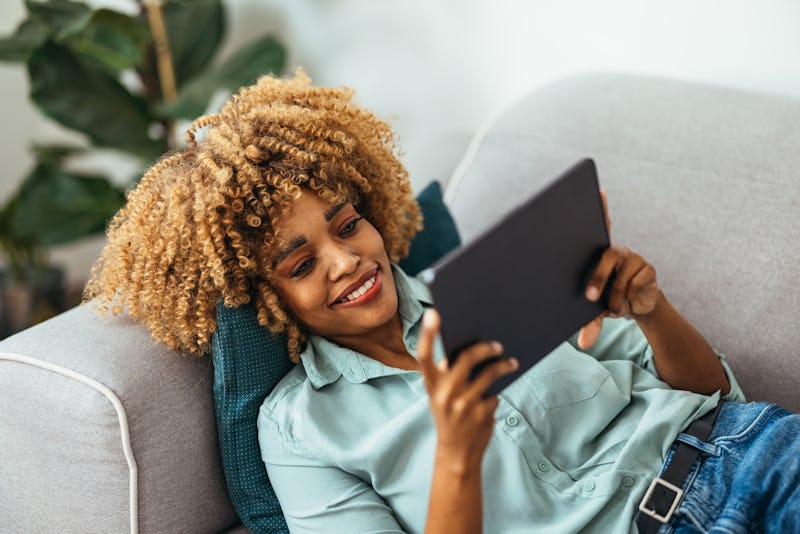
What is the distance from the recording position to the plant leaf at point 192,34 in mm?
2268

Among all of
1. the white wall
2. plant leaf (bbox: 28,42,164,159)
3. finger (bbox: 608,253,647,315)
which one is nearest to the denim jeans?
finger (bbox: 608,253,647,315)

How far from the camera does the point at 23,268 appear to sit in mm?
2637

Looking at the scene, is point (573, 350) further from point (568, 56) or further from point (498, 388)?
point (568, 56)

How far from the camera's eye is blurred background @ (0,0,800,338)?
5.50 ft

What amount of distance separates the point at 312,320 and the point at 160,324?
225mm

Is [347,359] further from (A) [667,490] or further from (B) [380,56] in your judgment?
(B) [380,56]

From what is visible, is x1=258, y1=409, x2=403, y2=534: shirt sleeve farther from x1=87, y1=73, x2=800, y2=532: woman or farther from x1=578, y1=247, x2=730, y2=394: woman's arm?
x1=578, y1=247, x2=730, y2=394: woman's arm

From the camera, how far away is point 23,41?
6.77ft

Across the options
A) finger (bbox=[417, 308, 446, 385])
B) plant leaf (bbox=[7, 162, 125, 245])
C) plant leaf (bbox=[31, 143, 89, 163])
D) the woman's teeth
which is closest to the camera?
finger (bbox=[417, 308, 446, 385])

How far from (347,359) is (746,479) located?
570 millimetres

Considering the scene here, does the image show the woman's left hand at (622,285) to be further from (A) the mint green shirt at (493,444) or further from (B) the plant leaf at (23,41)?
(B) the plant leaf at (23,41)

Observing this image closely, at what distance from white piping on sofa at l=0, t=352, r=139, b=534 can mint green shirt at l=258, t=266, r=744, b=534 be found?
182mm

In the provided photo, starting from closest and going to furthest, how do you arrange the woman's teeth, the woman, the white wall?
the woman, the woman's teeth, the white wall

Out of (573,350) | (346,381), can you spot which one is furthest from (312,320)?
(573,350)
